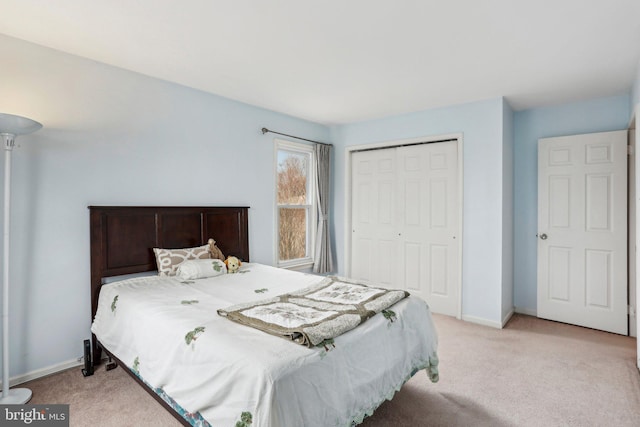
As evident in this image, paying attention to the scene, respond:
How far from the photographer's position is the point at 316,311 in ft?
6.43

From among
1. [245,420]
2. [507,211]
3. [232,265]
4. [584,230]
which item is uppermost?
[507,211]

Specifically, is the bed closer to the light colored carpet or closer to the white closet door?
the light colored carpet

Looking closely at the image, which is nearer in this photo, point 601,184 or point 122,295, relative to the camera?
point 122,295

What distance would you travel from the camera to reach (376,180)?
4.68m

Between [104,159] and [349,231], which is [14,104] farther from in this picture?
[349,231]

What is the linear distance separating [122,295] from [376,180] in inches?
129

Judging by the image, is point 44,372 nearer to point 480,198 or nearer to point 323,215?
point 323,215

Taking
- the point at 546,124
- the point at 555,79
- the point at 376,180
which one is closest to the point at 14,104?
the point at 376,180

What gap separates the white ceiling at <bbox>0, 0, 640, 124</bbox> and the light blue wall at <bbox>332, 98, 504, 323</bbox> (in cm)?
34

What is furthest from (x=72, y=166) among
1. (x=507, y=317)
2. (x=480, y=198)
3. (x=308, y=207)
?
(x=507, y=317)

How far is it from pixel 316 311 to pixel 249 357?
58cm

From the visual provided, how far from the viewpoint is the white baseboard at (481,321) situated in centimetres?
368

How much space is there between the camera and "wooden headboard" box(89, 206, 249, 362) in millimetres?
2758

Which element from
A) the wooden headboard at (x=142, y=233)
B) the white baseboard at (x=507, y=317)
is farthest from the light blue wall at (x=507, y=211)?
the wooden headboard at (x=142, y=233)
